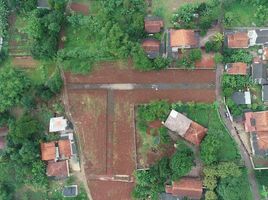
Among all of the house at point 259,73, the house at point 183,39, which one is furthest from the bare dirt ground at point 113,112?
the house at point 259,73

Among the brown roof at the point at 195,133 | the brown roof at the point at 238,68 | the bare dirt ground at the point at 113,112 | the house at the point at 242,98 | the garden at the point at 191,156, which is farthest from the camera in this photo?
the bare dirt ground at the point at 113,112

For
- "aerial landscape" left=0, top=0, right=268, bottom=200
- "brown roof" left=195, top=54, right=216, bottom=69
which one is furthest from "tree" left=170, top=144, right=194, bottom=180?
"brown roof" left=195, top=54, right=216, bottom=69

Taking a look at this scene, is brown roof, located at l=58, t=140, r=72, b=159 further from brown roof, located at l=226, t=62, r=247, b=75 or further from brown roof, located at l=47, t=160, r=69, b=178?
brown roof, located at l=226, t=62, r=247, b=75

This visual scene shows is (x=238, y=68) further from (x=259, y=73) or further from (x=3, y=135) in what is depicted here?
(x=3, y=135)

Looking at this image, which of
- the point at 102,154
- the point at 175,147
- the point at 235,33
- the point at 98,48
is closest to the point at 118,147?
the point at 102,154

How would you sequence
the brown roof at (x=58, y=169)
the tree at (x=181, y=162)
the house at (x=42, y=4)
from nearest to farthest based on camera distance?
the tree at (x=181, y=162)
the brown roof at (x=58, y=169)
the house at (x=42, y=4)

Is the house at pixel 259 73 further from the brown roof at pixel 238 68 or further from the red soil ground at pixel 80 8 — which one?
the red soil ground at pixel 80 8

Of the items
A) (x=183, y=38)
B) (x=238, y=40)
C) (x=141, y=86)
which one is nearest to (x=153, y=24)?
(x=183, y=38)
